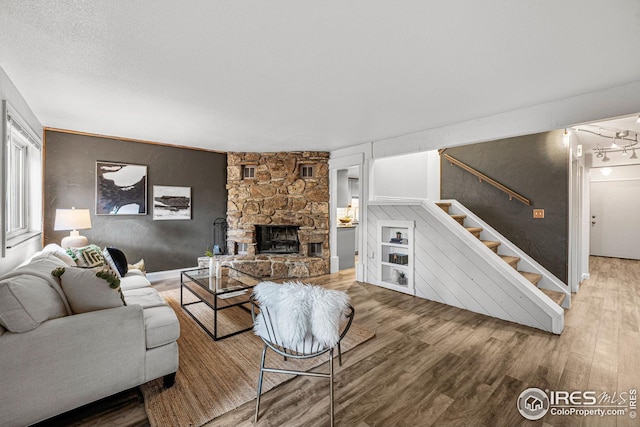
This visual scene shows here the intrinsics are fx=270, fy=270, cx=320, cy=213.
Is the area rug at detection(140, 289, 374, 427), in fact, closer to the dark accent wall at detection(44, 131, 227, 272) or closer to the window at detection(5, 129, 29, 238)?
the dark accent wall at detection(44, 131, 227, 272)

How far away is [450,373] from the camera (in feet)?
6.97

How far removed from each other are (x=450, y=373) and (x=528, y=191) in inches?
131

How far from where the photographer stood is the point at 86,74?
7.30 ft

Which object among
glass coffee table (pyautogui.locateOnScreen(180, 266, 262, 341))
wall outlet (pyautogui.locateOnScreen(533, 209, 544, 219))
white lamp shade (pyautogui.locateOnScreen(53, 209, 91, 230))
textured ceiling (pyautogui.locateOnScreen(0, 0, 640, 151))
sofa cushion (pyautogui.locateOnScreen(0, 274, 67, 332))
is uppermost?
textured ceiling (pyautogui.locateOnScreen(0, 0, 640, 151))

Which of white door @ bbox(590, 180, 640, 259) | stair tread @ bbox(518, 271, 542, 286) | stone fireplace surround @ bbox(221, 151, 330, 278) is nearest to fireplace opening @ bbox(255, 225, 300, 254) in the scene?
stone fireplace surround @ bbox(221, 151, 330, 278)

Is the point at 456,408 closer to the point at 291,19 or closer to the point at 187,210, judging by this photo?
the point at 291,19

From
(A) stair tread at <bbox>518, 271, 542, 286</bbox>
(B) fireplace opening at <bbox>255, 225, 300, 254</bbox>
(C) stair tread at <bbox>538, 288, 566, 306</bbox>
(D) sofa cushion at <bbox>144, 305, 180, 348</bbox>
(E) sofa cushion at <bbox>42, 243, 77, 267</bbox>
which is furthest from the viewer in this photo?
(B) fireplace opening at <bbox>255, 225, 300, 254</bbox>

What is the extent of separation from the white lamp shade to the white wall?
462cm

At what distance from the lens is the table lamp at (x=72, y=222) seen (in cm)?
345

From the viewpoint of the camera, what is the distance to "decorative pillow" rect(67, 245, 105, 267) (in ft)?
9.58

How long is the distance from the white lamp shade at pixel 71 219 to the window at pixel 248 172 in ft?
8.31

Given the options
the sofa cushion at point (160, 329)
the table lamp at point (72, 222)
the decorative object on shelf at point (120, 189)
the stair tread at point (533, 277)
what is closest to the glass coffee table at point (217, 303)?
the sofa cushion at point (160, 329)

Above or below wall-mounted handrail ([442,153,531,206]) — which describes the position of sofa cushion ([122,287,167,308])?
below

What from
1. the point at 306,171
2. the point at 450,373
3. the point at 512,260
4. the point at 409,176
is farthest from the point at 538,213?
the point at 306,171
